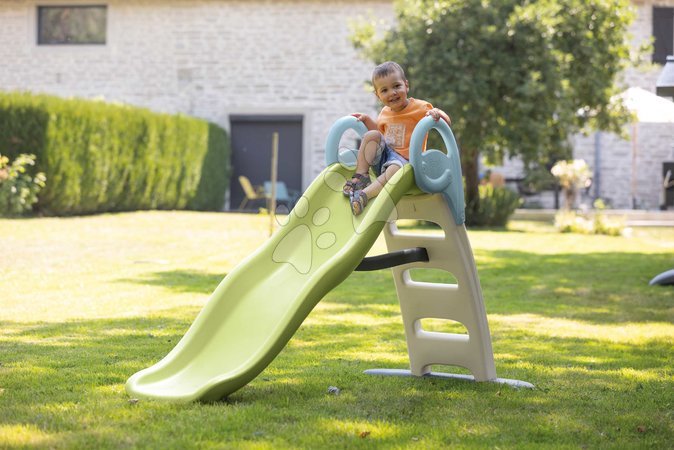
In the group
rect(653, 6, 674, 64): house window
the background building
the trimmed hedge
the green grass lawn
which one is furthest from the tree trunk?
the green grass lawn

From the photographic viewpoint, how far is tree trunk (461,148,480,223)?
2162 cm

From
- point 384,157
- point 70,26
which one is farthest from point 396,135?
point 70,26

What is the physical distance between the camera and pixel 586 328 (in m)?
8.00

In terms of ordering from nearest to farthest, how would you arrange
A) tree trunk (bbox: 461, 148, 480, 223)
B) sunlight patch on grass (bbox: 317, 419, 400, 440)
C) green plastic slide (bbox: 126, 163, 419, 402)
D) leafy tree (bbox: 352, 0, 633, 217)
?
sunlight patch on grass (bbox: 317, 419, 400, 440), green plastic slide (bbox: 126, 163, 419, 402), leafy tree (bbox: 352, 0, 633, 217), tree trunk (bbox: 461, 148, 480, 223)

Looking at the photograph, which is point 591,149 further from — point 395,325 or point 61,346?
point 61,346

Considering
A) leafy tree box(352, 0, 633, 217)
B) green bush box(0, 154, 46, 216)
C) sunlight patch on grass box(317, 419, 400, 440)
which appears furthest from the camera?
leafy tree box(352, 0, 633, 217)

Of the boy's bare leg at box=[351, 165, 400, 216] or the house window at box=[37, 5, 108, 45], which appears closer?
the boy's bare leg at box=[351, 165, 400, 216]

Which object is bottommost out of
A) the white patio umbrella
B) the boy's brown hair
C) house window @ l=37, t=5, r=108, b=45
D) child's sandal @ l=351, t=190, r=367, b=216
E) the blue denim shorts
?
child's sandal @ l=351, t=190, r=367, b=216

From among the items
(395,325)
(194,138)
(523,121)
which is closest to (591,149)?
(523,121)

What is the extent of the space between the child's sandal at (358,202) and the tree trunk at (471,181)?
1628cm

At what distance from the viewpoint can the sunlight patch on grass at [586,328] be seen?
24.6 ft

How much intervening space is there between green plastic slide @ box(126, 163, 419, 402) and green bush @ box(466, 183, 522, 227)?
53.8 feet

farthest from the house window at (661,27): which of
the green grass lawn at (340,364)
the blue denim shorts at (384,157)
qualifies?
the blue denim shorts at (384,157)

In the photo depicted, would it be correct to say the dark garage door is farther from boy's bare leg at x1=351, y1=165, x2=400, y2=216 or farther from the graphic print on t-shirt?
boy's bare leg at x1=351, y1=165, x2=400, y2=216
